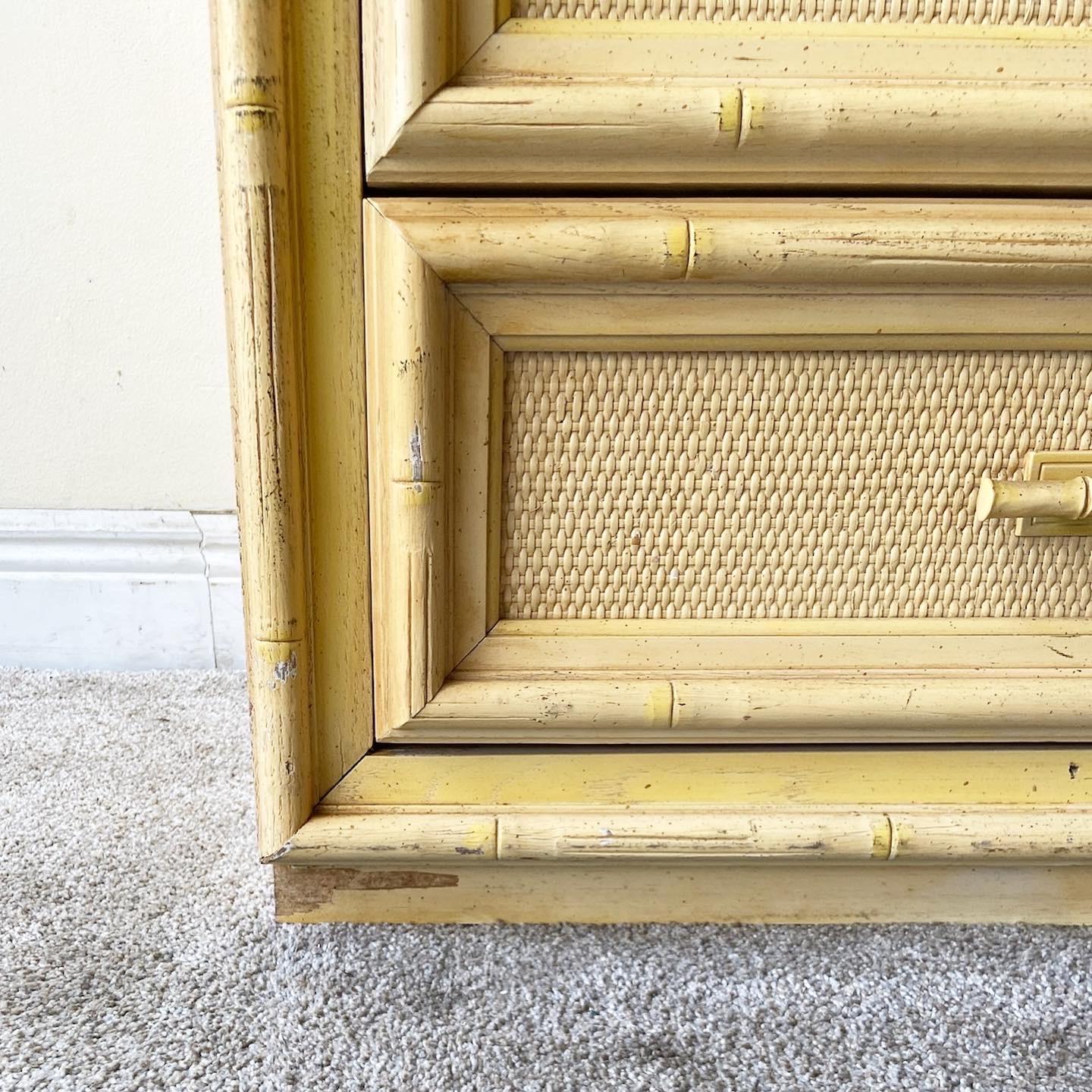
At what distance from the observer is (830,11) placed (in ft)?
1.09

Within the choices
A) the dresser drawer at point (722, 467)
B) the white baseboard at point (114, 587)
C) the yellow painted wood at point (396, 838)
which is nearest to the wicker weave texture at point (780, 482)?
the dresser drawer at point (722, 467)

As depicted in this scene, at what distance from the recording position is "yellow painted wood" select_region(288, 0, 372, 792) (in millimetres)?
333

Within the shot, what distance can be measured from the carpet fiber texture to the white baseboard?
266 millimetres

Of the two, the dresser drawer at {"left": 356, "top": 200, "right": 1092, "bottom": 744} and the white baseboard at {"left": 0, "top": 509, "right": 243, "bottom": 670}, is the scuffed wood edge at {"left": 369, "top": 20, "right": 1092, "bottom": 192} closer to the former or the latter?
the dresser drawer at {"left": 356, "top": 200, "right": 1092, "bottom": 744}

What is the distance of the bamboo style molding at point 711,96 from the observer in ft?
1.06

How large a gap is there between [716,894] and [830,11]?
41 cm

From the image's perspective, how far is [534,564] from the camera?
1.27 feet

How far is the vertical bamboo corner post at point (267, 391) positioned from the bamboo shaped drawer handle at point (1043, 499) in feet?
1.01

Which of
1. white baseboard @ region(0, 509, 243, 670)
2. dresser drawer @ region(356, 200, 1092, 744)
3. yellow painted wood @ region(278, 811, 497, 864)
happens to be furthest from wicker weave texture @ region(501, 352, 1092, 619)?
white baseboard @ region(0, 509, 243, 670)

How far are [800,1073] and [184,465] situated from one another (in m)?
0.64

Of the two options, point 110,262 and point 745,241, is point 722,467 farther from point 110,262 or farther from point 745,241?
point 110,262

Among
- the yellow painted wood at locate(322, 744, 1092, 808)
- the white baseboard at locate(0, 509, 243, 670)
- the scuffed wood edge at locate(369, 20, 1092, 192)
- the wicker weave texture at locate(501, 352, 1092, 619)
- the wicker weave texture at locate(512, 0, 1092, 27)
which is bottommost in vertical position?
the white baseboard at locate(0, 509, 243, 670)

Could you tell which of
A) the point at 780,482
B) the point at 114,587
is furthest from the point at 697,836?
the point at 114,587

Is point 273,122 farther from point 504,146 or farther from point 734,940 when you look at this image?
point 734,940
